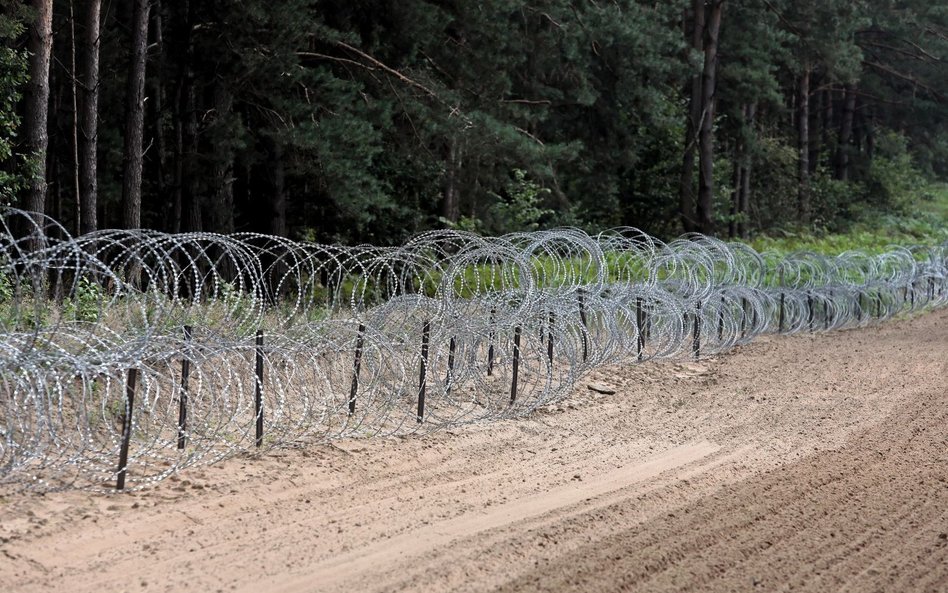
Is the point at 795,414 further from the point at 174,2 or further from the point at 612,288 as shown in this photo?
the point at 174,2

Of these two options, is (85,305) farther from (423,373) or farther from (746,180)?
(746,180)

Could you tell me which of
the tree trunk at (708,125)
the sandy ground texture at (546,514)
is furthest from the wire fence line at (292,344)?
the tree trunk at (708,125)

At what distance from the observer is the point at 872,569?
5988mm

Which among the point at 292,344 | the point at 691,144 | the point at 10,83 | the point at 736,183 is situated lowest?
the point at 292,344

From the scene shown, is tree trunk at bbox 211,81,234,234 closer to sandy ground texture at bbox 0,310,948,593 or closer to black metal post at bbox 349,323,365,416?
black metal post at bbox 349,323,365,416

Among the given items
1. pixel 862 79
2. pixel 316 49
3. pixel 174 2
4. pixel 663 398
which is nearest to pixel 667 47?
pixel 316 49

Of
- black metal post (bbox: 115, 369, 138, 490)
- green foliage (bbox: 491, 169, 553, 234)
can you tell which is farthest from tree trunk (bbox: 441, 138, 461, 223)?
black metal post (bbox: 115, 369, 138, 490)

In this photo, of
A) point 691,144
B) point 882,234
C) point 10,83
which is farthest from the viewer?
point 882,234

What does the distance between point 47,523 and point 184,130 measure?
15864 mm

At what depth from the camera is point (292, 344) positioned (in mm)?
9719

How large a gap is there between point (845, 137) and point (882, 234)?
8949mm

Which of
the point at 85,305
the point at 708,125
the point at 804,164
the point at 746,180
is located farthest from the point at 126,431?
the point at 804,164

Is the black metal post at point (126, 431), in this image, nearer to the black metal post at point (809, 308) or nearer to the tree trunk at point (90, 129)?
the tree trunk at point (90, 129)

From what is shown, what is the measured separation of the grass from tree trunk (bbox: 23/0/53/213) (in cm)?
→ 1694
